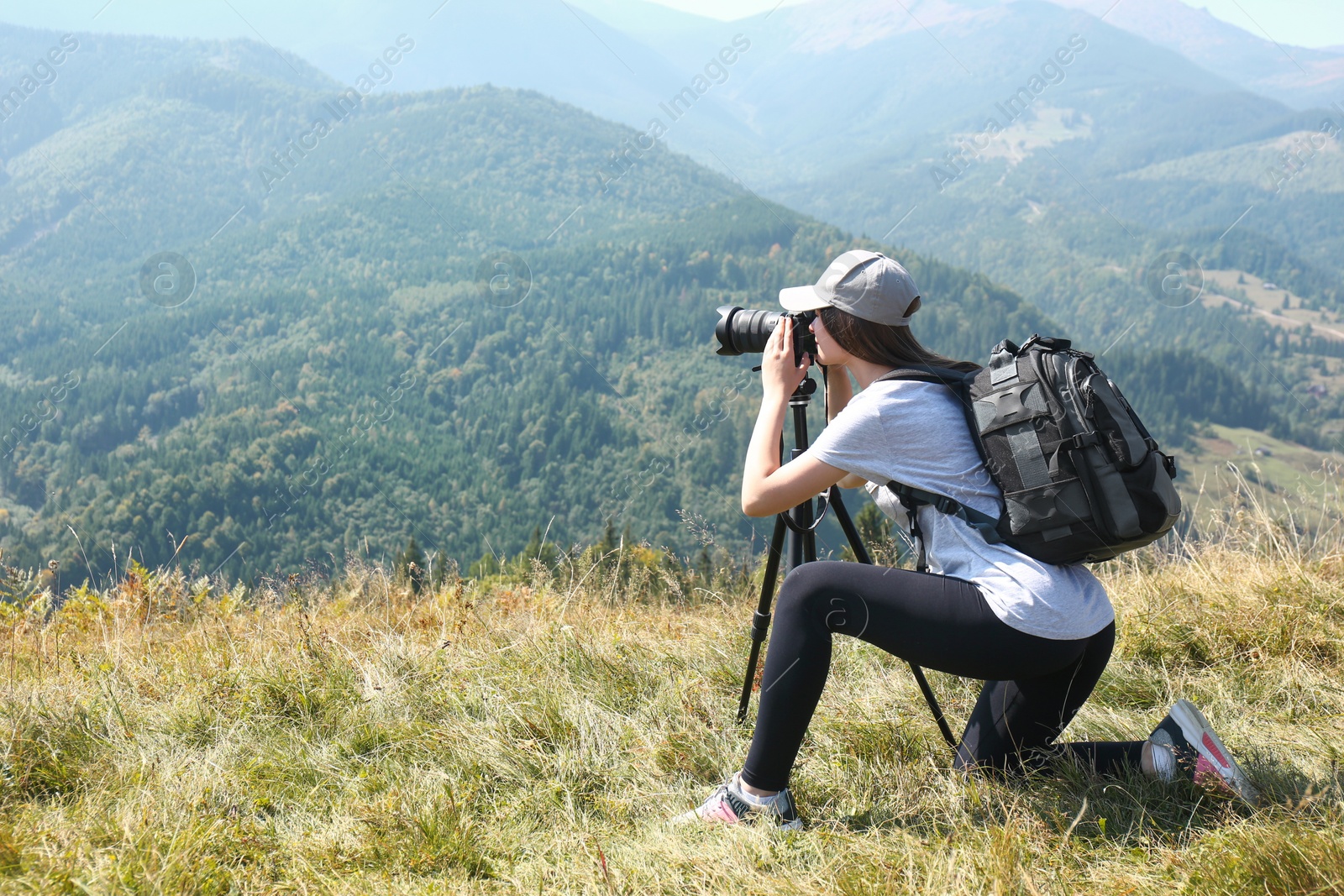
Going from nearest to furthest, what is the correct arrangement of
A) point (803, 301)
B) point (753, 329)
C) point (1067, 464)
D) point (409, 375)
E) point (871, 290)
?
1. point (1067, 464)
2. point (871, 290)
3. point (803, 301)
4. point (753, 329)
5. point (409, 375)

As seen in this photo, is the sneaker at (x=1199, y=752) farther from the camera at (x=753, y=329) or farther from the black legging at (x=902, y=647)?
the camera at (x=753, y=329)

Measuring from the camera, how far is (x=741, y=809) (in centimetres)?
174

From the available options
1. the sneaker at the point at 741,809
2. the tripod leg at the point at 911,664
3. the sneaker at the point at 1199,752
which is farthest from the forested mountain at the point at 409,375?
the sneaker at the point at 741,809

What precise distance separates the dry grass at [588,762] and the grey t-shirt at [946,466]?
46 cm

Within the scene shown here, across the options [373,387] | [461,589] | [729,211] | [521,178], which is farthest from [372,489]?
[521,178]

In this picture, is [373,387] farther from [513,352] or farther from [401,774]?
[401,774]

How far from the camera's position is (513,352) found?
110m

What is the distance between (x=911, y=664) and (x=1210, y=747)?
2.17ft

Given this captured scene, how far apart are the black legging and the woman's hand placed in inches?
17.8

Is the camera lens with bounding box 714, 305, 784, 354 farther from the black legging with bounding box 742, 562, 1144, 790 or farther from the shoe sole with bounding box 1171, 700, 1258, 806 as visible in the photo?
the shoe sole with bounding box 1171, 700, 1258, 806

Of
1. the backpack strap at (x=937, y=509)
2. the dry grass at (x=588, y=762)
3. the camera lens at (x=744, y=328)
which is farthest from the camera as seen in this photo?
the camera lens at (x=744, y=328)

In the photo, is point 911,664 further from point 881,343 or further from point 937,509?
point 881,343

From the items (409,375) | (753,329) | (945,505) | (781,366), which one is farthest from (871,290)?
(409,375)

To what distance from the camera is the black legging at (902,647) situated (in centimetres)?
160
